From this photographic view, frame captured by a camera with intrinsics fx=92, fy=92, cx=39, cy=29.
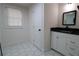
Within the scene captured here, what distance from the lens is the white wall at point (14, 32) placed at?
13.3ft

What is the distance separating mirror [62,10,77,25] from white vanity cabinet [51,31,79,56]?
587mm

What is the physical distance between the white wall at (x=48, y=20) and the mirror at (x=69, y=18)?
36 centimetres

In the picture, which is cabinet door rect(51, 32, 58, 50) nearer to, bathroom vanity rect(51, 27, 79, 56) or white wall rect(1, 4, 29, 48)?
bathroom vanity rect(51, 27, 79, 56)

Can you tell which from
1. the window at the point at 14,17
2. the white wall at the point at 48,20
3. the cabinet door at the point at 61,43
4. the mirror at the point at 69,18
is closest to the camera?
the cabinet door at the point at 61,43

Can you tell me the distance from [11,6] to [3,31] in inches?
48.7

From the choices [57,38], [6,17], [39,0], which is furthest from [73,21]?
[6,17]

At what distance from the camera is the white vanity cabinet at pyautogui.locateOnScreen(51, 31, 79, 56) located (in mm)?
2348

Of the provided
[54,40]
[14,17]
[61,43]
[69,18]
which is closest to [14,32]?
[14,17]

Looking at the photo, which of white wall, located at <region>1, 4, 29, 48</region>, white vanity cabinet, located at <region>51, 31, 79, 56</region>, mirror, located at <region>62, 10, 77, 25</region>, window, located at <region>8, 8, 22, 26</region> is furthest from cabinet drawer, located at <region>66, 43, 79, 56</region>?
window, located at <region>8, 8, 22, 26</region>

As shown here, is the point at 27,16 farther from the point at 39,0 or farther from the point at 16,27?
the point at 39,0

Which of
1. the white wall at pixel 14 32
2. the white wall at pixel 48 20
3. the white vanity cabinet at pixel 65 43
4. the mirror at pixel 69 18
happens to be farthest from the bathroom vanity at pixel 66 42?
the white wall at pixel 14 32

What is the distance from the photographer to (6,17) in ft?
13.7

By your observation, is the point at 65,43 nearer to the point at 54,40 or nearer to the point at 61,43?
the point at 61,43

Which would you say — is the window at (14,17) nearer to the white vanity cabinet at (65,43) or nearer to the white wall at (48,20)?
the white wall at (48,20)
